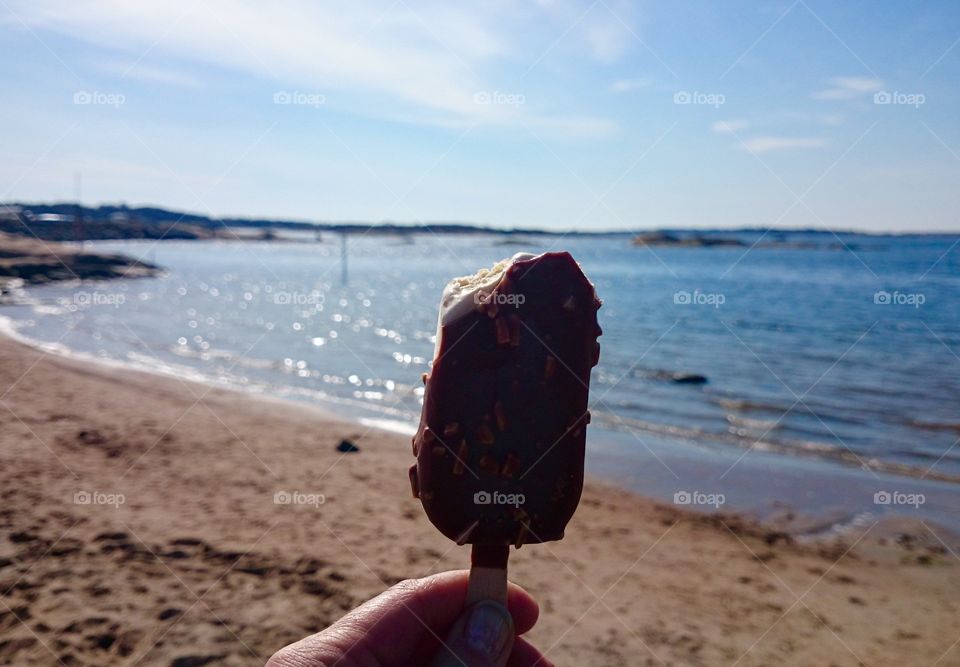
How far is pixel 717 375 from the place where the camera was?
61.9 feet

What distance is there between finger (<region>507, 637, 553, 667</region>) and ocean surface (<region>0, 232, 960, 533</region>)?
7396mm

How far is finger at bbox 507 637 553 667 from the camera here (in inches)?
124

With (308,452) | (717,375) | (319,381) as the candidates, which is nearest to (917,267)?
(717,375)

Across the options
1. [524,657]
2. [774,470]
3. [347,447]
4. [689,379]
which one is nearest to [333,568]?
[524,657]

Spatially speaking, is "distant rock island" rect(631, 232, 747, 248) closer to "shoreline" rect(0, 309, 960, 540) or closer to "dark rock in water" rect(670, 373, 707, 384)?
"dark rock in water" rect(670, 373, 707, 384)

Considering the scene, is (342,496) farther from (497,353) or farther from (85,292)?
(85,292)

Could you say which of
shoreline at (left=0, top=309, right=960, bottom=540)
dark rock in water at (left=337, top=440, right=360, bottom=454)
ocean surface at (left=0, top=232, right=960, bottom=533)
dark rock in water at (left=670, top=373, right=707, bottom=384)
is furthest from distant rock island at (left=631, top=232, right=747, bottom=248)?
dark rock in water at (left=337, top=440, right=360, bottom=454)

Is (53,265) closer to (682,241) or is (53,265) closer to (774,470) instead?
(774,470)

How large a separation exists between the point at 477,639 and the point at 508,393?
0.90 meters

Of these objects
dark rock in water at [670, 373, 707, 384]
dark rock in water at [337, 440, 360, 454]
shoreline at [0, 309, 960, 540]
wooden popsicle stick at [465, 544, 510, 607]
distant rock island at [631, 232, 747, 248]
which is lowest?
shoreline at [0, 309, 960, 540]

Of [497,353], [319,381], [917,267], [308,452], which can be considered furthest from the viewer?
[917,267]

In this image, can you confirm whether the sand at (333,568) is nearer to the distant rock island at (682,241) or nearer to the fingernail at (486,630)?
the fingernail at (486,630)

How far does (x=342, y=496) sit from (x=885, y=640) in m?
6.24

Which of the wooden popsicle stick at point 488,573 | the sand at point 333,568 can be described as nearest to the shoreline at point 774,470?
the sand at point 333,568
